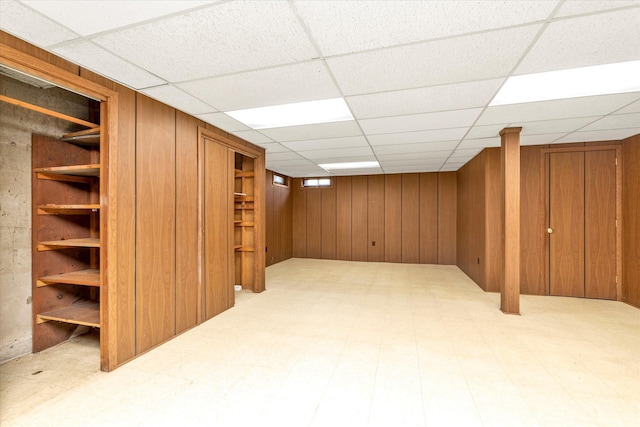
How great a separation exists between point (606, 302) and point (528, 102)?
3859 millimetres

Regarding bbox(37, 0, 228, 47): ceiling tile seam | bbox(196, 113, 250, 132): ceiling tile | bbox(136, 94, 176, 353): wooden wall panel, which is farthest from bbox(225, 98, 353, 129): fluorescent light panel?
bbox(37, 0, 228, 47): ceiling tile seam

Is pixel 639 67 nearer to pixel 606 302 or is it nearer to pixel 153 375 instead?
pixel 606 302

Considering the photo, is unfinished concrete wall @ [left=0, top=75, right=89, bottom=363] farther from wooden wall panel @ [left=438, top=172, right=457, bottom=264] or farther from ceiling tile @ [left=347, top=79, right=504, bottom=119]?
wooden wall panel @ [left=438, top=172, right=457, bottom=264]

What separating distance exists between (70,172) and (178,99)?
1325 mm

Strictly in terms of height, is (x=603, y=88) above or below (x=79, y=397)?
above

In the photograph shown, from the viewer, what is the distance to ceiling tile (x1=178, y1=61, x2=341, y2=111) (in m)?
2.29

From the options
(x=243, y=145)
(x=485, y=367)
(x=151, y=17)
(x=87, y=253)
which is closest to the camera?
(x=151, y=17)

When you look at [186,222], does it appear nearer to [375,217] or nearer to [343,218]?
[343,218]

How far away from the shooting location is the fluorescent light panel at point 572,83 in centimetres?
231

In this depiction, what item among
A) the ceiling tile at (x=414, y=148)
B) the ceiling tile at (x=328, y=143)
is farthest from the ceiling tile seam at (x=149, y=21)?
the ceiling tile at (x=414, y=148)

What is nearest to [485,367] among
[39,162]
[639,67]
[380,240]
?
Result: [639,67]

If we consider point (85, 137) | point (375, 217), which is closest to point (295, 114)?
point (85, 137)

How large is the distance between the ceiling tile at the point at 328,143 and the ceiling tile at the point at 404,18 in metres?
2.44

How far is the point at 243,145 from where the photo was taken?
4.37 m
